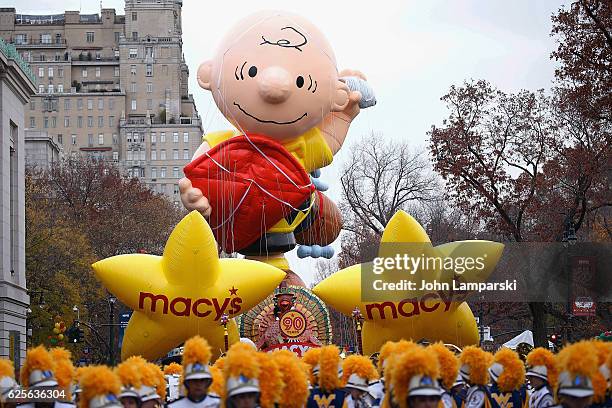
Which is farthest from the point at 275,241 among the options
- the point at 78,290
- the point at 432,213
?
the point at 432,213

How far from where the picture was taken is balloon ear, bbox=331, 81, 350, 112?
931 inches

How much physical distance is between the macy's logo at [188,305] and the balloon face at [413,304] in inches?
68.6

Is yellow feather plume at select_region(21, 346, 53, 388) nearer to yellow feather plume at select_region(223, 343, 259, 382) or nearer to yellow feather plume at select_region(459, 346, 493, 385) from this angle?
yellow feather plume at select_region(223, 343, 259, 382)

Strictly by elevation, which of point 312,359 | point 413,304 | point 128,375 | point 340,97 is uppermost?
point 340,97

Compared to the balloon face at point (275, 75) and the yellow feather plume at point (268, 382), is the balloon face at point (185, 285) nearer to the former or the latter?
the balloon face at point (275, 75)

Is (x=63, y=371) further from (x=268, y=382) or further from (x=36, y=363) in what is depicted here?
(x=268, y=382)

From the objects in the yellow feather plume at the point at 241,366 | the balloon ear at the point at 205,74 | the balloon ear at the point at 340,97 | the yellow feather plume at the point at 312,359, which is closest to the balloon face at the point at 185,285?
the balloon ear at the point at 340,97

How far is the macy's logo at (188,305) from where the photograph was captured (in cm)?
2031

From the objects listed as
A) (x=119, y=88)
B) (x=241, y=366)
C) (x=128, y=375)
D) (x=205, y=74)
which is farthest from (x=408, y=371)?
(x=119, y=88)

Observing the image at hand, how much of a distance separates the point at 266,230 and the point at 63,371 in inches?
427

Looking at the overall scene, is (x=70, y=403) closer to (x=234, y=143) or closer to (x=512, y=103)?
(x=234, y=143)

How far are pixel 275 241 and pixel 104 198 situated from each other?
4113 cm

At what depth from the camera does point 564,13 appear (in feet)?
87.8

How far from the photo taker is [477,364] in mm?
14445
